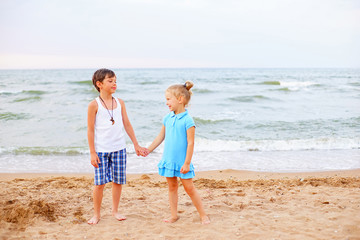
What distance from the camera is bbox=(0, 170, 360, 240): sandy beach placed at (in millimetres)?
3189

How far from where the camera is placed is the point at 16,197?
13.5ft

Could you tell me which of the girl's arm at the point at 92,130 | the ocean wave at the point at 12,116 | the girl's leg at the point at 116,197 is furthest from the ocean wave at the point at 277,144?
the ocean wave at the point at 12,116

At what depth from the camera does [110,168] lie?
3.46 m

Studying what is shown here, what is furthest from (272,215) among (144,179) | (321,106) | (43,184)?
(321,106)

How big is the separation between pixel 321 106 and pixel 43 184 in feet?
47.0

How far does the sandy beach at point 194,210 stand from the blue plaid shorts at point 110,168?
49 centimetres

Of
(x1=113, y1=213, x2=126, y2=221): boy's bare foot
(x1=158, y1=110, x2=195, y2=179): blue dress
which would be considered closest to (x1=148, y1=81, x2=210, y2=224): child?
(x1=158, y1=110, x2=195, y2=179): blue dress

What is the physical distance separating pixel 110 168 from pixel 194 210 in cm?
116

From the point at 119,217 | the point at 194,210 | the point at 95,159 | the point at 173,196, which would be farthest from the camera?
the point at 194,210

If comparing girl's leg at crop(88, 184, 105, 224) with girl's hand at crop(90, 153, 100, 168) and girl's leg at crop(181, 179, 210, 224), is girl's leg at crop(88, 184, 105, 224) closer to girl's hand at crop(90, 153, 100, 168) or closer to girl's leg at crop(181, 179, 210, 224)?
girl's hand at crop(90, 153, 100, 168)

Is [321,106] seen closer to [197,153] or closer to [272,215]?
[197,153]

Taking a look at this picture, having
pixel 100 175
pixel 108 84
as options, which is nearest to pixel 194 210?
pixel 100 175

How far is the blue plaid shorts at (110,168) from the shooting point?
3348 millimetres

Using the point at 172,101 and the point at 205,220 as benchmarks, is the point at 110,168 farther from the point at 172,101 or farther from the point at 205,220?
the point at 205,220
